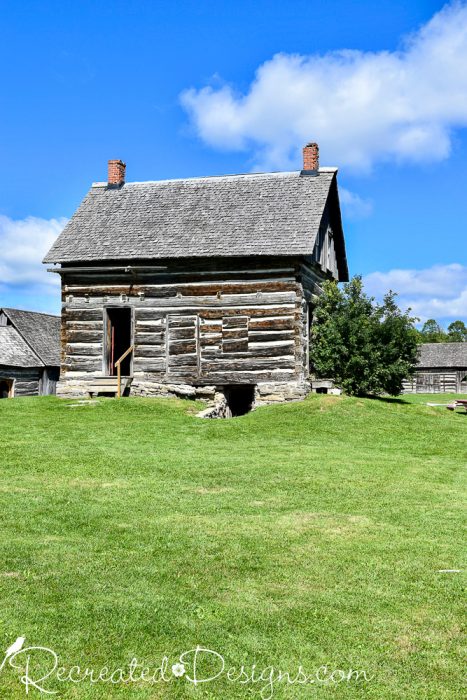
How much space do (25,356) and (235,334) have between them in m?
17.7

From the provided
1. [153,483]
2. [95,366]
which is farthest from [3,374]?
[153,483]

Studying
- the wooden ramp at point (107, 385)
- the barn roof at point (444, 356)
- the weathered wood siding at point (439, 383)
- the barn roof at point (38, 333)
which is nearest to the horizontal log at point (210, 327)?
the wooden ramp at point (107, 385)

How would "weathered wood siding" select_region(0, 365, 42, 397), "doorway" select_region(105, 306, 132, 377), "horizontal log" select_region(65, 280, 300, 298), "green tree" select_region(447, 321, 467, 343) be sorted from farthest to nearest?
"green tree" select_region(447, 321, 467, 343)
"weathered wood siding" select_region(0, 365, 42, 397)
"doorway" select_region(105, 306, 132, 377)
"horizontal log" select_region(65, 280, 300, 298)

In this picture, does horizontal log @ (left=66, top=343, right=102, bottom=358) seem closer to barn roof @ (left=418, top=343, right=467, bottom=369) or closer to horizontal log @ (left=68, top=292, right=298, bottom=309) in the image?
horizontal log @ (left=68, top=292, right=298, bottom=309)

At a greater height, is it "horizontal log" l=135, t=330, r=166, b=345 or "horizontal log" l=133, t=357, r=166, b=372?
"horizontal log" l=135, t=330, r=166, b=345

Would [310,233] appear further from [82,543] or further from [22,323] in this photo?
[22,323]

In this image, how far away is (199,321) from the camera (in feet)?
84.3

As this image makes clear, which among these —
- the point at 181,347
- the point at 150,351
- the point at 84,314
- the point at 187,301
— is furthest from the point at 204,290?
the point at 84,314

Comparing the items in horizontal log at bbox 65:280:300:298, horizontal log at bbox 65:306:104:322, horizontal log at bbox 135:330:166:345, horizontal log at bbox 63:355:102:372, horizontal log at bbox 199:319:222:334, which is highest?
horizontal log at bbox 65:280:300:298

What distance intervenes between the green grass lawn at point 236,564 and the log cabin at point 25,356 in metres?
22.0

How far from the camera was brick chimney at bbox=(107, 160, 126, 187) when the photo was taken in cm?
2994

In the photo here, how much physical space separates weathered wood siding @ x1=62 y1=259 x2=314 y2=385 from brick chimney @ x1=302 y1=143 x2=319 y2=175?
209 inches

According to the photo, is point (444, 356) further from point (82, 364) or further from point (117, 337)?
point (82, 364)

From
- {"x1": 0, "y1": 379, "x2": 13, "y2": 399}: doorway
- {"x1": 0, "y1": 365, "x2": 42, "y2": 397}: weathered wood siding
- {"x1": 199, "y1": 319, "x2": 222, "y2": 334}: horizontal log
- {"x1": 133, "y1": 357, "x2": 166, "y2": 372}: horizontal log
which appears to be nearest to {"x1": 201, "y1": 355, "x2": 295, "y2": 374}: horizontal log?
{"x1": 199, "y1": 319, "x2": 222, "y2": 334}: horizontal log
